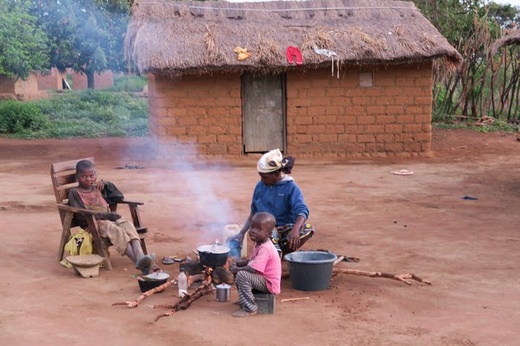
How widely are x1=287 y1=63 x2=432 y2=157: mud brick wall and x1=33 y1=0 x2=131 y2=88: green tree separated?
28.9 feet

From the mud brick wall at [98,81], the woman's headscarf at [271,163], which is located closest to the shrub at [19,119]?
the woman's headscarf at [271,163]

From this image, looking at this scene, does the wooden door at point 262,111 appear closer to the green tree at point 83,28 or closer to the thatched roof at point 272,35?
the thatched roof at point 272,35

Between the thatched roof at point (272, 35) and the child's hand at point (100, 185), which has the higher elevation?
the thatched roof at point (272, 35)

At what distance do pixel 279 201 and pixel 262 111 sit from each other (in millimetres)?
8658

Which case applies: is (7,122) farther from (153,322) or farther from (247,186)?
(153,322)

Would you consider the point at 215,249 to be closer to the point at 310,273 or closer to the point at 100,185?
the point at 310,273

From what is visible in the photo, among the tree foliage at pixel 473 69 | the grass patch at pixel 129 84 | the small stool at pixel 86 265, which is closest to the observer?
the small stool at pixel 86 265

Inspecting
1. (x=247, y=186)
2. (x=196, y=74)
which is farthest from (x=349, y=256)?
(x=196, y=74)

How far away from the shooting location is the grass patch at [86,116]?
18.4 m

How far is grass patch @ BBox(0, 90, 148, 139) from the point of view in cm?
1841

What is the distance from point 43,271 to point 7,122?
1361 cm

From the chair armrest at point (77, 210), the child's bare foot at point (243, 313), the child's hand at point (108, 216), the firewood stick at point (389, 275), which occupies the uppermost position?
the chair armrest at point (77, 210)

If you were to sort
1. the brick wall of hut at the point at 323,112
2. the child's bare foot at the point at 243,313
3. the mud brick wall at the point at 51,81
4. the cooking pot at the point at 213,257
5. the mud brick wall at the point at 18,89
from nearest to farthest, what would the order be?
1. the child's bare foot at the point at 243,313
2. the cooking pot at the point at 213,257
3. the brick wall of hut at the point at 323,112
4. the mud brick wall at the point at 18,89
5. the mud brick wall at the point at 51,81

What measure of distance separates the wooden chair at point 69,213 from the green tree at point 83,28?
14135 millimetres
